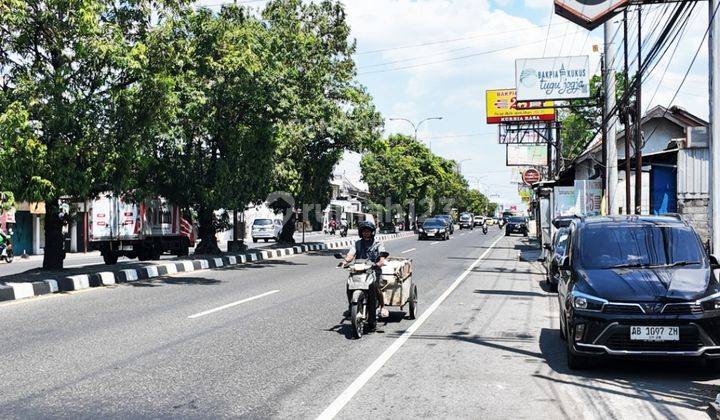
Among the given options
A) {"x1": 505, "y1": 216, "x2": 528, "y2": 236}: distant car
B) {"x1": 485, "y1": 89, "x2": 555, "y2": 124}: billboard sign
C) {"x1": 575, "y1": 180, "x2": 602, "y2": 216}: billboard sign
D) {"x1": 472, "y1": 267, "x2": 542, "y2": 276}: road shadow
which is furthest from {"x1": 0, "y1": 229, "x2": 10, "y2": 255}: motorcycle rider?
{"x1": 505, "y1": 216, "x2": 528, "y2": 236}: distant car

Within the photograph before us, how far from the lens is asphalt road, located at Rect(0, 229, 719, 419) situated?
5758 millimetres

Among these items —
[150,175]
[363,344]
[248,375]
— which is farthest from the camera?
[150,175]

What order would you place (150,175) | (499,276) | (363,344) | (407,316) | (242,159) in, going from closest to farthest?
(363,344) → (407,316) → (499,276) → (150,175) → (242,159)

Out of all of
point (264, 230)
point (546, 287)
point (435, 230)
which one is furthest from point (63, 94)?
point (264, 230)

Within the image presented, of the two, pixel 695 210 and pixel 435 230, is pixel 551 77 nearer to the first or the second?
pixel 435 230

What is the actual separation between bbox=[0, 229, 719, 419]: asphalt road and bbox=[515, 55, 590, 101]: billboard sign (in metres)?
32.4

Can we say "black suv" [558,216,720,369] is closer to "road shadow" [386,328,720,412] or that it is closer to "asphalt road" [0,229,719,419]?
"road shadow" [386,328,720,412]

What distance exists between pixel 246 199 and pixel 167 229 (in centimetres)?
500

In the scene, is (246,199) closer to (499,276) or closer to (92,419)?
(499,276)

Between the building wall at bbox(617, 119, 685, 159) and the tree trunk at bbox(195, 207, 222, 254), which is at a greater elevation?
the building wall at bbox(617, 119, 685, 159)

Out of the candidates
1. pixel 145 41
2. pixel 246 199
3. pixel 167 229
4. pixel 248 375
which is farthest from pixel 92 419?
pixel 167 229

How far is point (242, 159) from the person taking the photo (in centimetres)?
2378

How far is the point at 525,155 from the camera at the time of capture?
6581 centimetres

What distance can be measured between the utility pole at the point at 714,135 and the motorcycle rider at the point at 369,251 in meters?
5.04
